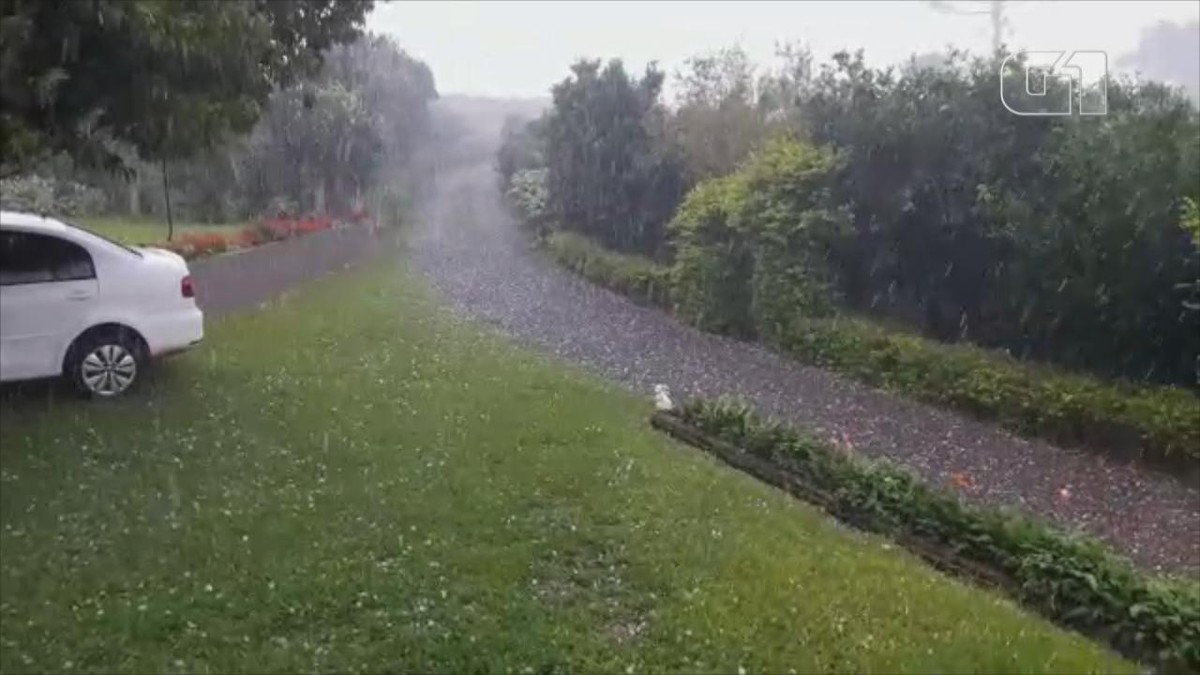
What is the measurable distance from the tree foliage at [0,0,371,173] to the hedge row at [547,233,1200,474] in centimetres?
675

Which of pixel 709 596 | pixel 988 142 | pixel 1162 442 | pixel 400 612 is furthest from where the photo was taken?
pixel 988 142

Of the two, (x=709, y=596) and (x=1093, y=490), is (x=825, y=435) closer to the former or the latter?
(x=1093, y=490)

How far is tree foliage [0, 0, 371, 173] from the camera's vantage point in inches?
215

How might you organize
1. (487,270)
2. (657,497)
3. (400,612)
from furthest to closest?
(487,270) < (657,497) < (400,612)

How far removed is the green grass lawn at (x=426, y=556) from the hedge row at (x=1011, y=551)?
266 millimetres

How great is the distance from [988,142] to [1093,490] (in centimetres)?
596

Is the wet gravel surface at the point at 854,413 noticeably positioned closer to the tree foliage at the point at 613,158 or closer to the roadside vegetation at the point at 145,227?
the tree foliage at the point at 613,158

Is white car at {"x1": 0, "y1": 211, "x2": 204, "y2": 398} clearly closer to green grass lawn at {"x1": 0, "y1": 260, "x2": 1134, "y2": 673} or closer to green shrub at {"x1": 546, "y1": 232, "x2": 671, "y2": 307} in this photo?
green grass lawn at {"x1": 0, "y1": 260, "x2": 1134, "y2": 673}

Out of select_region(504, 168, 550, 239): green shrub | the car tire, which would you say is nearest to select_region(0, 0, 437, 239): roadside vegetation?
the car tire

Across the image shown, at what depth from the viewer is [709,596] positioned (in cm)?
477

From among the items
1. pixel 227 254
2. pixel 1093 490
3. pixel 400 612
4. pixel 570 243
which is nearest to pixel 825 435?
pixel 1093 490

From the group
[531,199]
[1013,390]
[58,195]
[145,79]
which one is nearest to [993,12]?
[1013,390]

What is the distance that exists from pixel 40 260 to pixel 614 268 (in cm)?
1376

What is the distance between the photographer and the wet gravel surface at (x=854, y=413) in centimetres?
712
